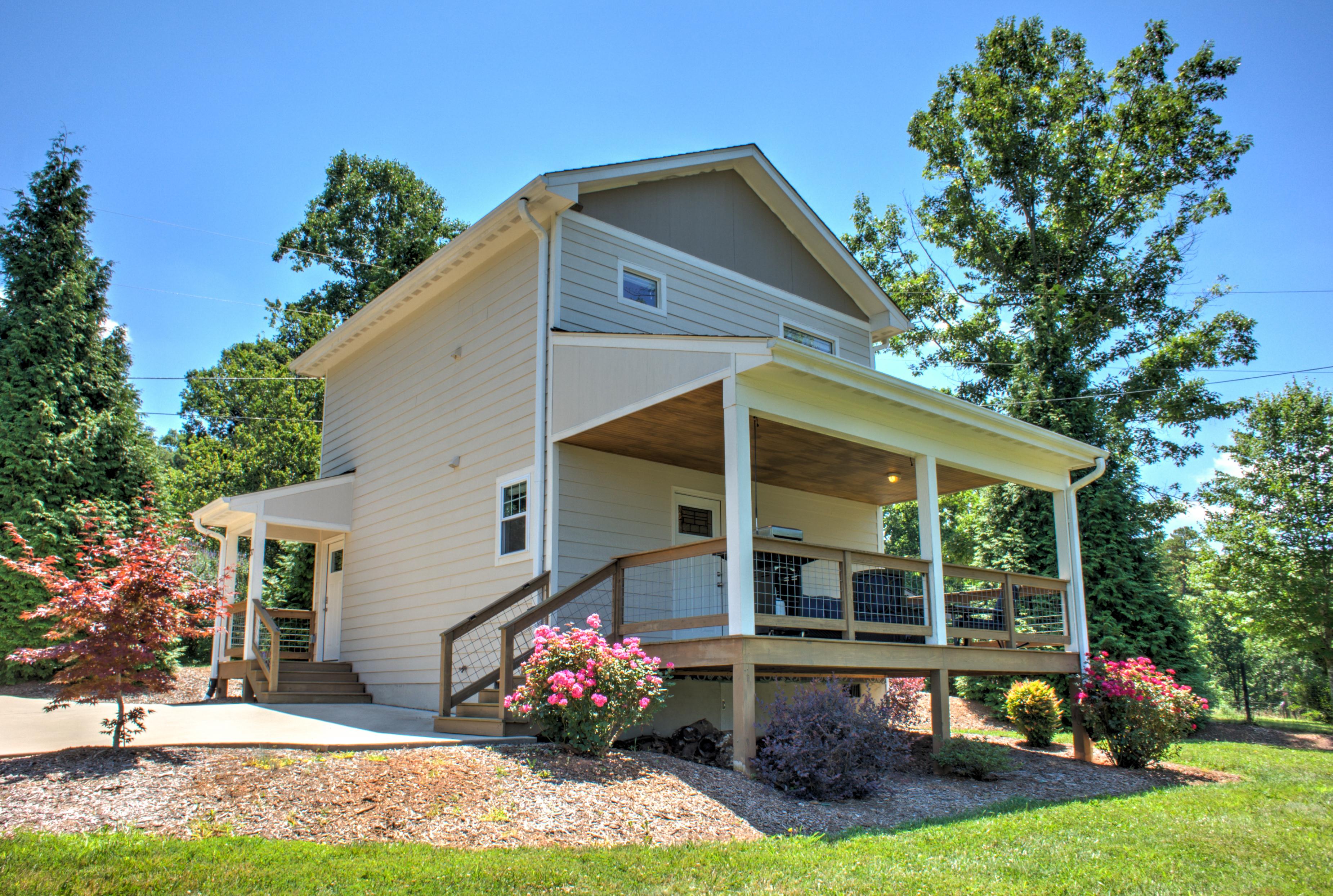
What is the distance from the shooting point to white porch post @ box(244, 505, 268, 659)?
1275 cm

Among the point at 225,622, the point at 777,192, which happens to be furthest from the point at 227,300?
the point at 777,192

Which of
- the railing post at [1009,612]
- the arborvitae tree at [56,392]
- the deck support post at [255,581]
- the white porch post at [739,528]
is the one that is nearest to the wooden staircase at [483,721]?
the white porch post at [739,528]

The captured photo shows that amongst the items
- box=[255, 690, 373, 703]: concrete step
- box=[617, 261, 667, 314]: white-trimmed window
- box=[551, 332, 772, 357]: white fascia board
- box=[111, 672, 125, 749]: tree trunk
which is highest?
box=[617, 261, 667, 314]: white-trimmed window

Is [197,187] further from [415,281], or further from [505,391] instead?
[505,391]

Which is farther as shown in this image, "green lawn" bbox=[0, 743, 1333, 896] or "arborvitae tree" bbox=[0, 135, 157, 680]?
"arborvitae tree" bbox=[0, 135, 157, 680]

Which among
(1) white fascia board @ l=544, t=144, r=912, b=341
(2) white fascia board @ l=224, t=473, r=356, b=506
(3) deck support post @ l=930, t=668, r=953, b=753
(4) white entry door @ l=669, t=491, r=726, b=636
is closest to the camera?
(3) deck support post @ l=930, t=668, r=953, b=753

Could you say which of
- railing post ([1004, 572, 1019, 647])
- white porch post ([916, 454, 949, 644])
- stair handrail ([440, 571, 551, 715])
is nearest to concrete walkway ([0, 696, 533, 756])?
stair handrail ([440, 571, 551, 715])

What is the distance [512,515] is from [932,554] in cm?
502

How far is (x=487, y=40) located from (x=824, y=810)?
12.4m

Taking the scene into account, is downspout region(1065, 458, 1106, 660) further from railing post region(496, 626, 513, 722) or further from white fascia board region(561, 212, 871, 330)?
railing post region(496, 626, 513, 722)

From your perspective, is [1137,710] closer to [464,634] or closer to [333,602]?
[464,634]

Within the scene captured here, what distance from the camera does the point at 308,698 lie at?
1255cm

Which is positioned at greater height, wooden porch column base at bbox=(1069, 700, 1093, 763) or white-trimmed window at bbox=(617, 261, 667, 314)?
white-trimmed window at bbox=(617, 261, 667, 314)

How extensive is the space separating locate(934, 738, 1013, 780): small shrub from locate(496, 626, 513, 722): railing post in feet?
14.9
